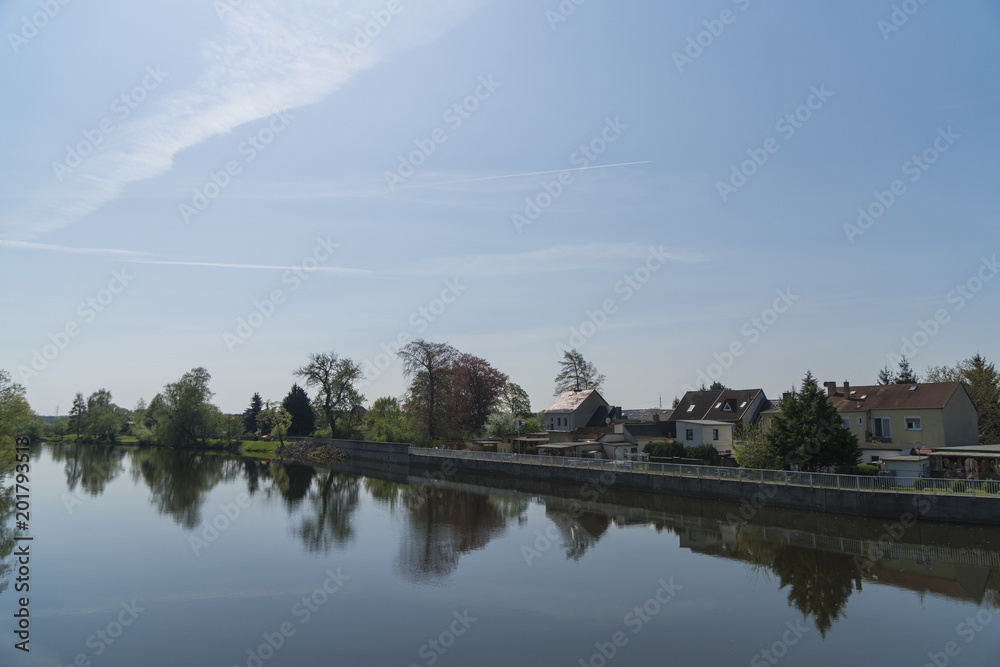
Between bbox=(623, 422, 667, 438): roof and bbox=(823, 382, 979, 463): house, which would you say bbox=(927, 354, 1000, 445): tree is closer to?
bbox=(823, 382, 979, 463): house

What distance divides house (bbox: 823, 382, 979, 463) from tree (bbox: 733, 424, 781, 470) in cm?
831

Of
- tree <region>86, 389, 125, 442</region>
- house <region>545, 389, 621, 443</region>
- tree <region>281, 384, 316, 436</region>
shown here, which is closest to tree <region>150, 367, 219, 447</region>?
tree <region>281, 384, 316, 436</region>

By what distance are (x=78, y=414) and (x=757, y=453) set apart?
120217mm

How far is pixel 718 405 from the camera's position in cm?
5597

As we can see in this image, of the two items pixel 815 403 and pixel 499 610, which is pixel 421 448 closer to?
pixel 815 403

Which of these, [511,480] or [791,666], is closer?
[791,666]

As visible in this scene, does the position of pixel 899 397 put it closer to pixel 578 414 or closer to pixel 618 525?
pixel 618 525

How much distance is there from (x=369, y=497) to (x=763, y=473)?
2686 centimetres

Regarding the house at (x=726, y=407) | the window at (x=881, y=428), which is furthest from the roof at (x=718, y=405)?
the window at (x=881, y=428)

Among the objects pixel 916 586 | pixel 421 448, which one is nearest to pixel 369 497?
pixel 421 448

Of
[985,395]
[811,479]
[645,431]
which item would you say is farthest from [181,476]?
[985,395]

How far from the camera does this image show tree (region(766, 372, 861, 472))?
1393 inches

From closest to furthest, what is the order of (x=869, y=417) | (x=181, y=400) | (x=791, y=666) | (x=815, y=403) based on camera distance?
(x=791, y=666)
(x=815, y=403)
(x=869, y=417)
(x=181, y=400)

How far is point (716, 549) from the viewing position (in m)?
26.7
